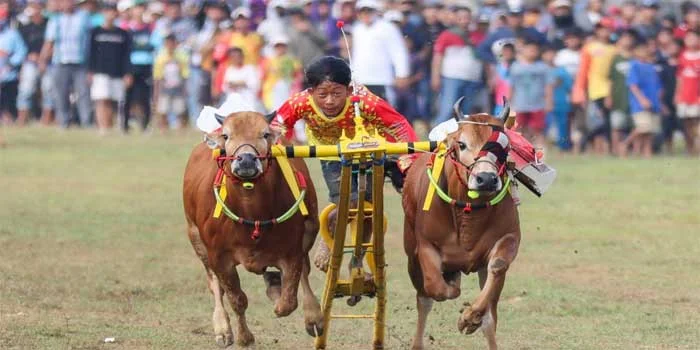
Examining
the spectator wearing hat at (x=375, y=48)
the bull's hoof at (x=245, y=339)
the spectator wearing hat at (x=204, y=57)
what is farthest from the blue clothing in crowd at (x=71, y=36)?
the bull's hoof at (x=245, y=339)

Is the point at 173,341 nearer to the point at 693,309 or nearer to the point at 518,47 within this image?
the point at 693,309

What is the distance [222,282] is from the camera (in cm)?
1015

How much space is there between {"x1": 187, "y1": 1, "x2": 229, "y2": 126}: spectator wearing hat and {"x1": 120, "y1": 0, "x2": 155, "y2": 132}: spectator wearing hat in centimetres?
72

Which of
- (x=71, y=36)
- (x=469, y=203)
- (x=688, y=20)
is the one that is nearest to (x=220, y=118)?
(x=469, y=203)

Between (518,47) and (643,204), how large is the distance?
5.74 m

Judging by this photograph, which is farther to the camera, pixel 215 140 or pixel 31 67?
pixel 31 67

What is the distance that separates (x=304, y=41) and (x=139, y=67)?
3718 millimetres

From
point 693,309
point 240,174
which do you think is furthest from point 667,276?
point 240,174

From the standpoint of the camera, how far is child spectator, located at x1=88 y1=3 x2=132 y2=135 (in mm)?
27031

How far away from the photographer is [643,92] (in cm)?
2425

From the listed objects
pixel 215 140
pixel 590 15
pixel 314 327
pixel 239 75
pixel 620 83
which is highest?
pixel 215 140

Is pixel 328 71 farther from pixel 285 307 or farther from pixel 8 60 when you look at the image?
pixel 8 60

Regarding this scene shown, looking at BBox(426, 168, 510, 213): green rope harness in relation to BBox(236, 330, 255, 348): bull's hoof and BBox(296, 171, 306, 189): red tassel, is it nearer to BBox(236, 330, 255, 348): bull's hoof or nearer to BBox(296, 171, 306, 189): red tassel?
BBox(296, 171, 306, 189): red tassel

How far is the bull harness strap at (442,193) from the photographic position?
9516 mm
